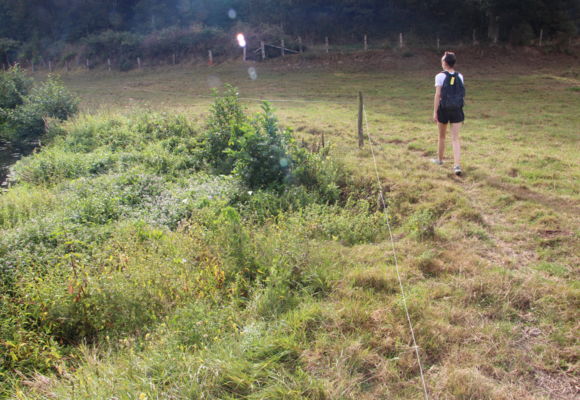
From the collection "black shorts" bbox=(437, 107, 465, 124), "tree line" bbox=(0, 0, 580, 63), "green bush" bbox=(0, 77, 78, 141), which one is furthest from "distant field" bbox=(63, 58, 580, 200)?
"tree line" bbox=(0, 0, 580, 63)

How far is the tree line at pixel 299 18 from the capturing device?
28.9 m

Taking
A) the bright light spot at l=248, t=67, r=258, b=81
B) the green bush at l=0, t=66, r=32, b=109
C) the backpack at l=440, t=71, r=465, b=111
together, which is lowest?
the backpack at l=440, t=71, r=465, b=111

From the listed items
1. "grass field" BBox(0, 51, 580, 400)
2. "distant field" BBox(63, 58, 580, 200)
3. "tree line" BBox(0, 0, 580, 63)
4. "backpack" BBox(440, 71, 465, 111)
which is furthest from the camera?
"tree line" BBox(0, 0, 580, 63)

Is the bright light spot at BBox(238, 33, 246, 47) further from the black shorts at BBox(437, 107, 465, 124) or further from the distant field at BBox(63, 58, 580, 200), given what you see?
the black shorts at BBox(437, 107, 465, 124)

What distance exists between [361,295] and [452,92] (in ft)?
15.3

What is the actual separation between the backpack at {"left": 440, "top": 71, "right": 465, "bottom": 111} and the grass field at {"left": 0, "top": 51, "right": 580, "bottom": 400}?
127 centimetres

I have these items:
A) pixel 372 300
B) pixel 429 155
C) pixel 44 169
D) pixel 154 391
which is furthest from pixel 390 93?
pixel 154 391

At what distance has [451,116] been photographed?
7648mm

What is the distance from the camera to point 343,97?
17984 millimetres

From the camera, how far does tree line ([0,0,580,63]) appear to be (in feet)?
94.9

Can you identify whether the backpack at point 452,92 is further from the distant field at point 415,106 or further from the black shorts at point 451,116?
the distant field at point 415,106

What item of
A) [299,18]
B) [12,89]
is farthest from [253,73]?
[12,89]

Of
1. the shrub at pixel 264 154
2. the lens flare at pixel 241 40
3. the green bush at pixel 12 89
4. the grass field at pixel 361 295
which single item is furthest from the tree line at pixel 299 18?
the shrub at pixel 264 154

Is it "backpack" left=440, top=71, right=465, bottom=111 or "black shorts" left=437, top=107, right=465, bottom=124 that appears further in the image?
"black shorts" left=437, top=107, right=465, bottom=124
